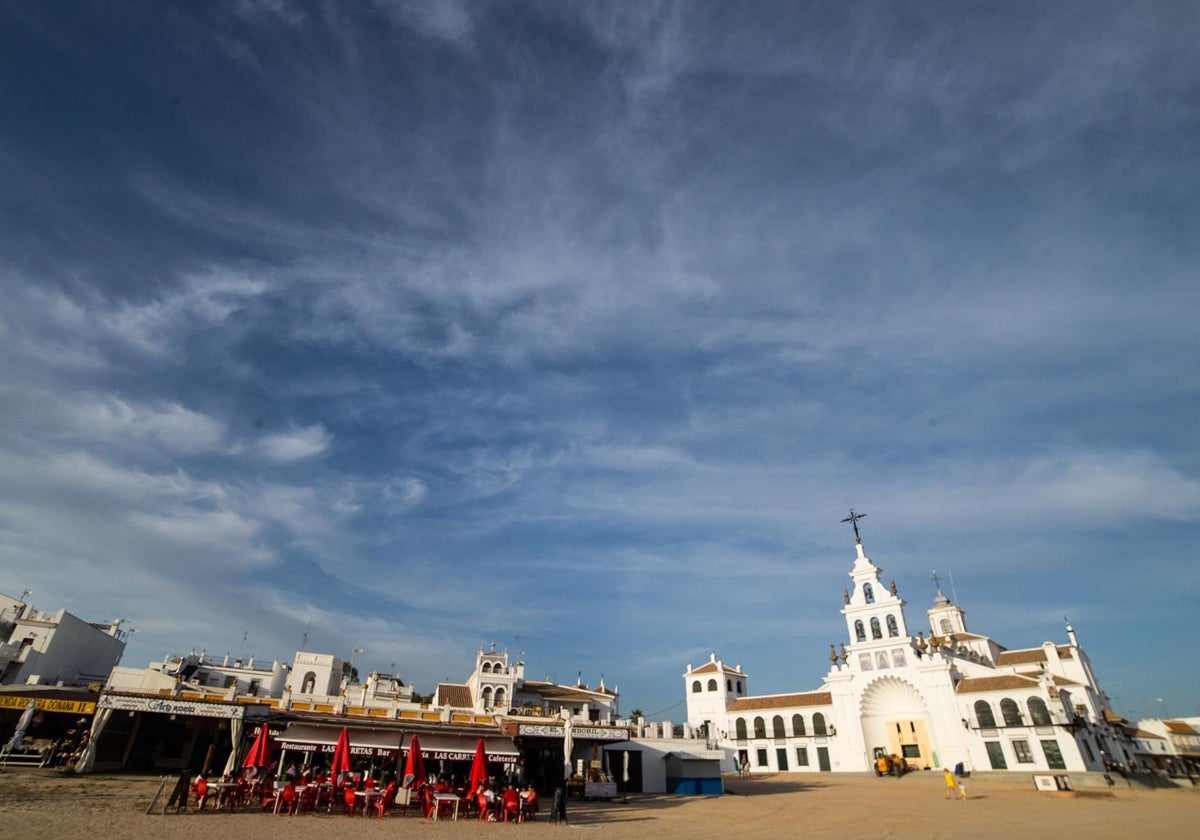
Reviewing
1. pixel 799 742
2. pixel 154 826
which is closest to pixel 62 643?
pixel 154 826

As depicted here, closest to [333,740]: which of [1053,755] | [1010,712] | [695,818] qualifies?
[695,818]

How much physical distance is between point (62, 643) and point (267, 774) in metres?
34.1

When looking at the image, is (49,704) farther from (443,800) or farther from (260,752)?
(443,800)

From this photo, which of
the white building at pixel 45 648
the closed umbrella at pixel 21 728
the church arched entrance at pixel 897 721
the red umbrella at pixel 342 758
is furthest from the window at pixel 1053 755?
the white building at pixel 45 648

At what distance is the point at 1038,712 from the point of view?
122 feet

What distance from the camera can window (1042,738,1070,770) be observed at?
35.8m

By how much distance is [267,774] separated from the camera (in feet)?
63.2

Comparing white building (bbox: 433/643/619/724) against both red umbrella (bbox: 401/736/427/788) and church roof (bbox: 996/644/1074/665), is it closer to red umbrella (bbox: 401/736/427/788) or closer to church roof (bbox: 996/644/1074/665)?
red umbrella (bbox: 401/736/427/788)

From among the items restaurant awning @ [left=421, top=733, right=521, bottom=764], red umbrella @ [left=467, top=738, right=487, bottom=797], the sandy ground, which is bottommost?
the sandy ground

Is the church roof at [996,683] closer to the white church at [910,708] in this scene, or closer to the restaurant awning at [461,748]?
the white church at [910,708]

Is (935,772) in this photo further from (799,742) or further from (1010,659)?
(1010,659)

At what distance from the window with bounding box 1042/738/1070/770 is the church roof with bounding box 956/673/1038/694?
3082mm

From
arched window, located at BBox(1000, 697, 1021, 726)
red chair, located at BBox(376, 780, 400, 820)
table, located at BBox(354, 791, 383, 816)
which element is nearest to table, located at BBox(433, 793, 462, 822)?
red chair, located at BBox(376, 780, 400, 820)

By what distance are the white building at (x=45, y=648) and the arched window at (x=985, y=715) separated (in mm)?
56514
